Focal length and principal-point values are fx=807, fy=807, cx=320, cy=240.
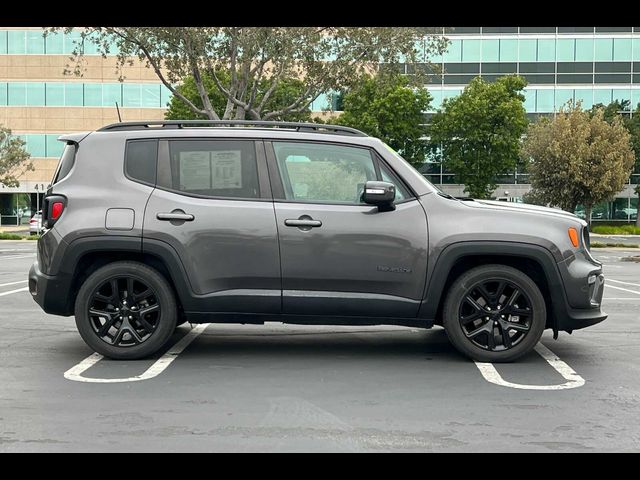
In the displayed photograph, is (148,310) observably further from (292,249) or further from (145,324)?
(292,249)

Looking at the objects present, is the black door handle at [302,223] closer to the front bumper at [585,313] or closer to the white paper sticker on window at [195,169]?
the white paper sticker on window at [195,169]

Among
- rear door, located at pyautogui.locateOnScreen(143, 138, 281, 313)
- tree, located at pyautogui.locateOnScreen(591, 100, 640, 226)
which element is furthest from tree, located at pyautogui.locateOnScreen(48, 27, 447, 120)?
tree, located at pyautogui.locateOnScreen(591, 100, 640, 226)

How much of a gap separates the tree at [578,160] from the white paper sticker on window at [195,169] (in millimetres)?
36479

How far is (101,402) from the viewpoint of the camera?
5.30 metres

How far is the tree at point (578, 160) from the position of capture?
1601 inches

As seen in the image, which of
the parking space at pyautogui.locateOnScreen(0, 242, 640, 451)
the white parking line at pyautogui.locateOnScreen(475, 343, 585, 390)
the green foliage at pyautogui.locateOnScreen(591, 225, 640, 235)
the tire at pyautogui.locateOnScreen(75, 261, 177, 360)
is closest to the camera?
the parking space at pyautogui.locateOnScreen(0, 242, 640, 451)

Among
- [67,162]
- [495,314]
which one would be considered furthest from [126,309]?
[495,314]

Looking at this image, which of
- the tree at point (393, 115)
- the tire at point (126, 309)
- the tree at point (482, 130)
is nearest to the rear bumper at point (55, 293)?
the tire at point (126, 309)

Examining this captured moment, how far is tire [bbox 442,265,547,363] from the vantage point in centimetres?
649

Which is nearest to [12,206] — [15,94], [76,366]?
[15,94]

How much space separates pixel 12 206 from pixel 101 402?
60063 millimetres

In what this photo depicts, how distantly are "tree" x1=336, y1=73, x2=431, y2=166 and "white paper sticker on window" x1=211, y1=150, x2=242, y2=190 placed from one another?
46027 mm

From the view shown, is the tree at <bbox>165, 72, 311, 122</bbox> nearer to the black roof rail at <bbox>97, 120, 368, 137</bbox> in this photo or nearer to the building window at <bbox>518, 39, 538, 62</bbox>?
the building window at <bbox>518, 39, 538, 62</bbox>
